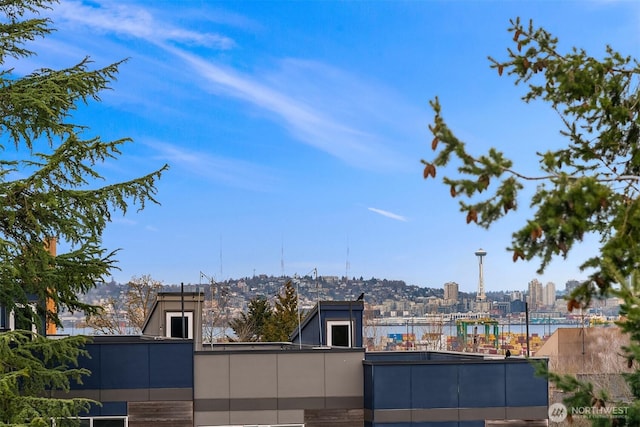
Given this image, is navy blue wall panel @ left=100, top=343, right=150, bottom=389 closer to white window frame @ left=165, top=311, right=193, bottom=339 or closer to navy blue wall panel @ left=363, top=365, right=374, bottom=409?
navy blue wall panel @ left=363, top=365, right=374, bottom=409

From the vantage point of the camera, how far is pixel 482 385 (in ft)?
68.6

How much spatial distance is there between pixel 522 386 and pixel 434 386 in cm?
205

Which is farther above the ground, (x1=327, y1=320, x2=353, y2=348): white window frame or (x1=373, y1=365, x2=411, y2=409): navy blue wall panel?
(x1=327, y1=320, x2=353, y2=348): white window frame

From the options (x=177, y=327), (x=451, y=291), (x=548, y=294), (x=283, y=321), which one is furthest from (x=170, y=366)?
(x=548, y=294)

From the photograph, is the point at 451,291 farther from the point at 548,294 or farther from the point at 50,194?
the point at 50,194

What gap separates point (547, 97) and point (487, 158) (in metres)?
3.13

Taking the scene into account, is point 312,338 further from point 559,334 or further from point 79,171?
point 559,334

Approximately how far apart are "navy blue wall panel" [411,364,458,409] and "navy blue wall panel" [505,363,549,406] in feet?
4.14

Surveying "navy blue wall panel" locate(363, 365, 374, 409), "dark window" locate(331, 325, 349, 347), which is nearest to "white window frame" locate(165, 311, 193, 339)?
"dark window" locate(331, 325, 349, 347)

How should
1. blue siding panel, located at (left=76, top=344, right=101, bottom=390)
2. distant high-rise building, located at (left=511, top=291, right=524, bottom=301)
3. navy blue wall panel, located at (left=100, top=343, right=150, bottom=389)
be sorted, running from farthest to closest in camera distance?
distant high-rise building, located at (left=511, top=291, right=524, bottom=301)
navy blue wall panel, located at (left=100, top=343, right=150, bottom=389)
blue siding panel, located at (left=76, top=344, right=101, bottom=390)

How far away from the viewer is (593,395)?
10.1 metres

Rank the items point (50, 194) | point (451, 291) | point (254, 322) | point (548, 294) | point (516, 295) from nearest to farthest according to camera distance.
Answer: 1. point (50, 194)
2. point (254, 322)
3. point (451, 291)
4. point (548, 294)
5. point (516, 295)

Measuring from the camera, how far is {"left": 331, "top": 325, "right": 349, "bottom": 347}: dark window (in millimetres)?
26625

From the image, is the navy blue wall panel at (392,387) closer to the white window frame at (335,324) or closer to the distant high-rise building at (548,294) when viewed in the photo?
the white window frame at (335,324)
